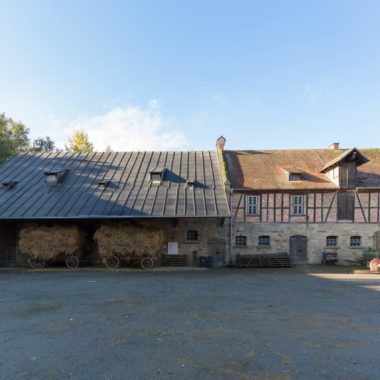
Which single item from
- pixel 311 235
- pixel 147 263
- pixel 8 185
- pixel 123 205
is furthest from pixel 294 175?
pixel 8 185

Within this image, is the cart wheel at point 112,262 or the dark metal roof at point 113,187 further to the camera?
the dark metal roof at point 113,187

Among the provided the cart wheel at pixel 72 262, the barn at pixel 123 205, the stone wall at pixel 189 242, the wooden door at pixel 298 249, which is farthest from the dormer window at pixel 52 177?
the wooden door at pixel 298 249

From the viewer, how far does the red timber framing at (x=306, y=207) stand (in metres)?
17.9

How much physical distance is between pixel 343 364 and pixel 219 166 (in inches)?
634

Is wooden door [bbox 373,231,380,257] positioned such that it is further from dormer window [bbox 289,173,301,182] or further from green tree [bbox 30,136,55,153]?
green tree [bbox 30,136,55,153]

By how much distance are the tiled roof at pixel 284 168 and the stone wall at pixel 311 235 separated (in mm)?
2553

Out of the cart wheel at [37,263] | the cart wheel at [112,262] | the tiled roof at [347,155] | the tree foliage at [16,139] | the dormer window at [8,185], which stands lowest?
the cart wheel at [37,263]

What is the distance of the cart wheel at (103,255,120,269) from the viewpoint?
15517 millimetres

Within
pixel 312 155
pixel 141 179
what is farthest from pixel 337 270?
pixel 141 179

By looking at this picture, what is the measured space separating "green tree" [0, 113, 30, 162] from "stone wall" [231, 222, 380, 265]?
92.9ft

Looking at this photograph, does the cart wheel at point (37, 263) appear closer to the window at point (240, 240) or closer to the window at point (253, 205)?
the window at point (240, 240)

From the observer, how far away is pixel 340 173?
17.9 m

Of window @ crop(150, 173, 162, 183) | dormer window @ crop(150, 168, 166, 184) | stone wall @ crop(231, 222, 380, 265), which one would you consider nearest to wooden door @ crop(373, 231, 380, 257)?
stone wall @ crop(231, 222, 380, 265)

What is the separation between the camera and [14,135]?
34562 mm
